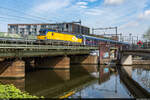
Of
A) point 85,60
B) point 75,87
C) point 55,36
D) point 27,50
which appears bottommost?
point 75,87

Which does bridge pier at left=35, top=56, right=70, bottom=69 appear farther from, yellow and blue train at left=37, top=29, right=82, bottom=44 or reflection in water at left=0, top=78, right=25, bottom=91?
reflection in water at left=0, top=78, right=25, bottom=91

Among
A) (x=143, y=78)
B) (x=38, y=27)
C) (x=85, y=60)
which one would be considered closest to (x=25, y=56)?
(x=143, y=78)

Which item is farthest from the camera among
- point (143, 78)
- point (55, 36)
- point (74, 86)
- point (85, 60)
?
point (85, 60)

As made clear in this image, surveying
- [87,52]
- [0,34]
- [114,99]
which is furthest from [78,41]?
[114,99]

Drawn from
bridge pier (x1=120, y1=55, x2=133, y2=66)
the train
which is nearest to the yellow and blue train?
the train

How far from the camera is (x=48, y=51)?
1389 inches

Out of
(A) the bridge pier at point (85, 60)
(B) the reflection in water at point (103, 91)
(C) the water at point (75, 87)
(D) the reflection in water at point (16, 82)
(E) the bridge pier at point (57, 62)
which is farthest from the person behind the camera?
(A) the bridge pier at point (85, 60)

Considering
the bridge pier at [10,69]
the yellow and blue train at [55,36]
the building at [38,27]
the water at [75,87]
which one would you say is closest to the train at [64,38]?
the yellow and blue train at [55,36]

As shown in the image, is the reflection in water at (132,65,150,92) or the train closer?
the reflection in water at (132,65,150,92)

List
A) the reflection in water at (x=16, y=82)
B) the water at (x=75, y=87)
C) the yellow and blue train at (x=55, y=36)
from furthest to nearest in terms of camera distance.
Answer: the yellow and blue train at (x=55, y=36)
the reflection in water at (x=16, y=82)
the water at (x=75, y=87)

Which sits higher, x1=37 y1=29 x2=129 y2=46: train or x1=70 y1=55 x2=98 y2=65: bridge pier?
x1=37 y1=29 x2=129 y2=46: train

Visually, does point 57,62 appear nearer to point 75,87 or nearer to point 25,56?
point 25,56

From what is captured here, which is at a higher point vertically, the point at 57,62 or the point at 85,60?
the point at 57,62

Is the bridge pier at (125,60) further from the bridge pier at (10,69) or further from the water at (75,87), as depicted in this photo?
the bridge pier at (10,69)
